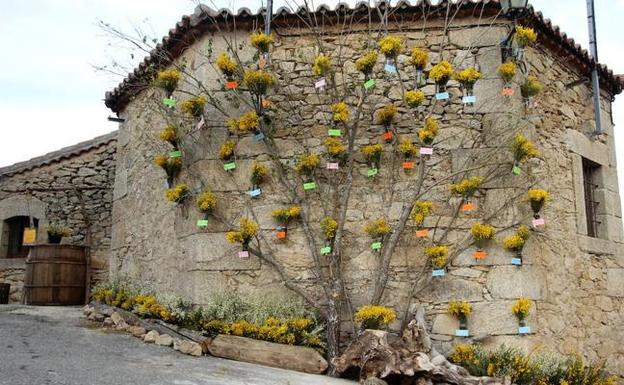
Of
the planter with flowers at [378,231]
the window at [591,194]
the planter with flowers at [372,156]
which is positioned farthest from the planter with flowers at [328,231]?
the window at [591,194]

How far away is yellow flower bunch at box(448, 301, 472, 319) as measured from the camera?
647 centimetres

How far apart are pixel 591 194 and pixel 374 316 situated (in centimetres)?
394

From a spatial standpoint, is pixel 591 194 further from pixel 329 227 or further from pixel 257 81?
pixel 257 81

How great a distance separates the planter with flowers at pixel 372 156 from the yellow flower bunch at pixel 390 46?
3.41ft

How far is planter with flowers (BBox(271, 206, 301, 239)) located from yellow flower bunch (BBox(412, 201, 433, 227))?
1.29 m

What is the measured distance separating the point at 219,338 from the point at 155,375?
1.24m

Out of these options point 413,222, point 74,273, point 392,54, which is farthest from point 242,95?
point 74,273

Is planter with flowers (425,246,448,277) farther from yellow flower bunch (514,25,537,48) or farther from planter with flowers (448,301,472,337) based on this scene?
yellow flower bunch (514,25,537,48)

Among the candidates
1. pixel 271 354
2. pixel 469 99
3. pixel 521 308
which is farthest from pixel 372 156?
pixel 271 354

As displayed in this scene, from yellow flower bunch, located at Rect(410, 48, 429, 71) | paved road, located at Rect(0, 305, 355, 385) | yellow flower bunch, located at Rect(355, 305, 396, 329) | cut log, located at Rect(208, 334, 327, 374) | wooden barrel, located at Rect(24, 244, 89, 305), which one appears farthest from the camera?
wooden barrel, located at Rect(24, 244, 89, 305)

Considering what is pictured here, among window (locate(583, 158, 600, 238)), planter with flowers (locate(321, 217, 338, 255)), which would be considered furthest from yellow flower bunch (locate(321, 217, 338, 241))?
window (locate(583, 158, 600, 238))

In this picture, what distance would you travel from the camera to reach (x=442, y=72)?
6.81 meters

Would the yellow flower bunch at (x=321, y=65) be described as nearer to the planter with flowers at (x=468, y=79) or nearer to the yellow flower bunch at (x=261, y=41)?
the yellow flower bunch at (x=261, y=41)

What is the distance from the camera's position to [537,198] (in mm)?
6648
